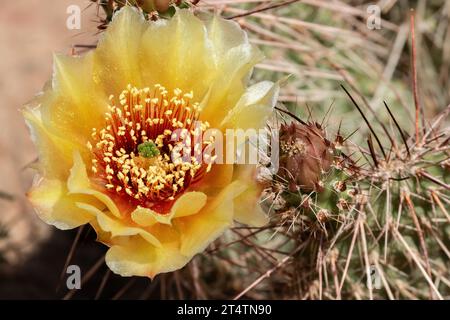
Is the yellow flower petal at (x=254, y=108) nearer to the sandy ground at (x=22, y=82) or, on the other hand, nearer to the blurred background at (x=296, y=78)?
the blurred background at (x=296, y=78)

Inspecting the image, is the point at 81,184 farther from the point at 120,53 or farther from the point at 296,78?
the point at 296,78

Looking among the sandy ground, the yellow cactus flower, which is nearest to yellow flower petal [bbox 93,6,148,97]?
the yellow cactus flower

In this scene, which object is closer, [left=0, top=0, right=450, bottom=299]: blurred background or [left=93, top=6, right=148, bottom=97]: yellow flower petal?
[left=93, top=6, right=148, bottom=97]: yellow flower petal

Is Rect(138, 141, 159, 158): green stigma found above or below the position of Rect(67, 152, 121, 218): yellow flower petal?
above

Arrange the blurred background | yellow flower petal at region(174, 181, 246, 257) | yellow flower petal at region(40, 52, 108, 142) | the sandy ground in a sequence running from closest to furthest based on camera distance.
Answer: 1. yellow flower petal at region(174, 181, 246, 257)
2. yellow flower petal at region(40, 52, 108, 142)
3. the blurred background
4. the sandy ground

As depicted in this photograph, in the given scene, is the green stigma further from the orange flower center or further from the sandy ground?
the sandy ground

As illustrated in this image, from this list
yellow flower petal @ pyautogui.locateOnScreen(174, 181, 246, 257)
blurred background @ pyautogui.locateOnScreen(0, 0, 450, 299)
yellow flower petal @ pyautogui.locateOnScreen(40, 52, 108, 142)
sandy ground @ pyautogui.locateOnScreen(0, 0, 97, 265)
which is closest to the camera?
yellow flower petal @ pyautogui.locateOnScreen(174, 181, 246, 257)

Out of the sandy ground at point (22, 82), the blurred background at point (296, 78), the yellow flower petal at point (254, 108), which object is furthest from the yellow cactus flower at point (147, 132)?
the sandy ground at point (22, 82)

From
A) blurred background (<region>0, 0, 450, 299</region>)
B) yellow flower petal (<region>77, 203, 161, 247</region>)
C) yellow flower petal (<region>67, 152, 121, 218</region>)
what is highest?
blurred background (<region>0, 0, 450, 299</region>)
